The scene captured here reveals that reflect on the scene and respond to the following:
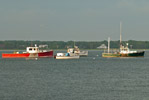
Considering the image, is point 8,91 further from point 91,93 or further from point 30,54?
point 30,54

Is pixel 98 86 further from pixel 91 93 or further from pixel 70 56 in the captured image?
pixel 70 56

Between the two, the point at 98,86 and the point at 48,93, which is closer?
the point at 48,93

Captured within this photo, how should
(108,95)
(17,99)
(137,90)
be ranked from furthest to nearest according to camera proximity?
(137,90)
(108,95)
(17,99)

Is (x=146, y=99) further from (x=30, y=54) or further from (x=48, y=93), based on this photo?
(x=30, y=54)

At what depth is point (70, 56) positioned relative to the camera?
613 feet

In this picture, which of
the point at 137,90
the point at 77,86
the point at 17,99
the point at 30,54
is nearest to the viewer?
the point at 17,99

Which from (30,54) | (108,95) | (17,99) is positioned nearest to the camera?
(17,99)

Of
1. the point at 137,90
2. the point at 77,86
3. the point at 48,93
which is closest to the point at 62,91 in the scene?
the point at 48,93

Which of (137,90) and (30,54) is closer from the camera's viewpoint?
(137,90)

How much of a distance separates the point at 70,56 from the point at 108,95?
13313 centimetres

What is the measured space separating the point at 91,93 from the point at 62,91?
14.3ft

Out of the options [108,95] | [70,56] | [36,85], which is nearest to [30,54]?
[70,56]

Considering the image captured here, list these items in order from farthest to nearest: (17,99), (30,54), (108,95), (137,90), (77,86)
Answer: (30,54) < (77,86) < (137,90) < (108,95) < (17,99)

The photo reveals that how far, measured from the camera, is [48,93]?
180 feet
